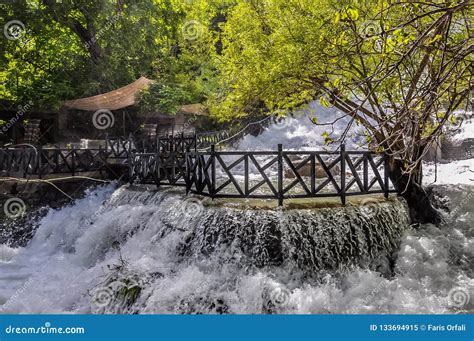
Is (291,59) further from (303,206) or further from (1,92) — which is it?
(1,92)

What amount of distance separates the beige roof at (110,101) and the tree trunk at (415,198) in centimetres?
1526

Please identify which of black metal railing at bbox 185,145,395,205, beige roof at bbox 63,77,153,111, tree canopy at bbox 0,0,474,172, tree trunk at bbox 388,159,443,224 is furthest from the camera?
beige roof at bbox 63,77,153,111

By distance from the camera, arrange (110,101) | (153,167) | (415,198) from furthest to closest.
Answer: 1. (110,101)
2. (153,167)
3. (415,198)

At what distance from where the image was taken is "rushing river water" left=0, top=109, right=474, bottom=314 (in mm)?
6457

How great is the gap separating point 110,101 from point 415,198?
16.8 meters

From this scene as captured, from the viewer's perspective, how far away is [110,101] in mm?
20234

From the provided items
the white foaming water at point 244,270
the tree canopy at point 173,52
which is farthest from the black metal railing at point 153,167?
the tree canopy at point 173,52

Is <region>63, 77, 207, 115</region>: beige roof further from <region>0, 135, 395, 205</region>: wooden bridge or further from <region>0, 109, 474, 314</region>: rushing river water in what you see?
<region>0, 109, 474, 314</region>: rushing river water

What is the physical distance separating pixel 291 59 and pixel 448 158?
12.4m

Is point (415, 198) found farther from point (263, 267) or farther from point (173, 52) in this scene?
point (173, 52)

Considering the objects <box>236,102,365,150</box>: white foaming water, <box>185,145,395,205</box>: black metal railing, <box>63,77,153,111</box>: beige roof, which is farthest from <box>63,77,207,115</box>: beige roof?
<box>185,145,395,205</box>: black metal railing

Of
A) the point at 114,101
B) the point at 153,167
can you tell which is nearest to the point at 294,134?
the point at 114,101

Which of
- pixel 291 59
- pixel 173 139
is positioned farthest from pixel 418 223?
pixel 173 139

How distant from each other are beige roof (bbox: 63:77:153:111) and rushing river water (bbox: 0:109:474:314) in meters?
12.2
